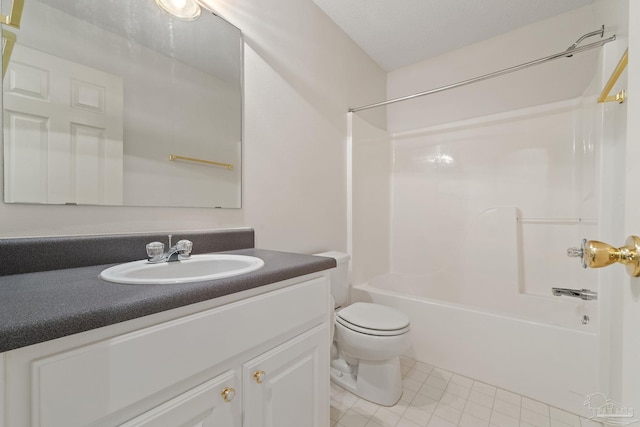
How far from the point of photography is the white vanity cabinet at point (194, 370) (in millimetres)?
422

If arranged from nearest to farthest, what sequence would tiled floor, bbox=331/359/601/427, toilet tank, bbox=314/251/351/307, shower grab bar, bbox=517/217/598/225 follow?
tiled floor, bbox=331/359/601/427
toilet tank, bbox=314/251/351/307
shower grab bar, bbox=517/217/598/225

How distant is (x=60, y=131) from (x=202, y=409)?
94 cm

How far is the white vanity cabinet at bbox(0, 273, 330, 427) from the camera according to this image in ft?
1.39

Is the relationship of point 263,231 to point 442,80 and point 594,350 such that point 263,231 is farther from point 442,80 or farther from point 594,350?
point 442,80

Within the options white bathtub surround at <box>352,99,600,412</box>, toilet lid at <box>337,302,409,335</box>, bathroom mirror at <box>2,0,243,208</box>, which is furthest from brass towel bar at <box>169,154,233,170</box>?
white bathtub surround at <box>352,99,600,412</box>

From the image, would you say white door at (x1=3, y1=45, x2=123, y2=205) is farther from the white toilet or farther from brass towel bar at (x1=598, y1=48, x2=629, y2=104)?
brass towel bar at (x1=598, y1=48, x2=629, y2=104)

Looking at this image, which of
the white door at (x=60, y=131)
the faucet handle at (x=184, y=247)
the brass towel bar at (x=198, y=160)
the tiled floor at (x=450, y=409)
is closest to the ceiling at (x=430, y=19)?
the brass towel bar at (x=198, y=160)

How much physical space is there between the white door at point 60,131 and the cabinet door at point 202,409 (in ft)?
2.34

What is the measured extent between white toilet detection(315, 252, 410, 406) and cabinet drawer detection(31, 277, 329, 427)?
2.43 ft

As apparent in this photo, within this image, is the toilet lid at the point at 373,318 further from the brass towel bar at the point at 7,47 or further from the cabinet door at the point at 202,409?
the brass towel bar at the point at 7,47

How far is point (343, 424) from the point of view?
51.3 inches

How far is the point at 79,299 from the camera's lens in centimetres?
52

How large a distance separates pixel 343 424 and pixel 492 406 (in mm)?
812

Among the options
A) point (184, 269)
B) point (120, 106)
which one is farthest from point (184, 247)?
point (120, 106)
